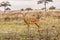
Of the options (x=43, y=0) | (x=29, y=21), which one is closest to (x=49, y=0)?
(x=43, y=0)

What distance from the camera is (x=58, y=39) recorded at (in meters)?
12.2

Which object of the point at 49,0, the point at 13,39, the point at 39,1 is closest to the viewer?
the point at 13,39

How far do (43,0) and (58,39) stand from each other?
45.1 metres

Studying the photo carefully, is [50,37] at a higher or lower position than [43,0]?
higher

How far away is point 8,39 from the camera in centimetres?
1227

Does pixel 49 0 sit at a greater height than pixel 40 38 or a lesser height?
lesser

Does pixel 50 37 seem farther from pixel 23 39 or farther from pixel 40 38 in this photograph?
pixel 23 39

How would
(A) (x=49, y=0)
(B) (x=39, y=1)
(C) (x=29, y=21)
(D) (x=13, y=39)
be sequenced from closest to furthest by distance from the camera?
1. (D) (x=13, y=39)
2. (C) (x=29, y=21)
3. (A) (x=49, y=0)
4. (B) (x=39, y=1)

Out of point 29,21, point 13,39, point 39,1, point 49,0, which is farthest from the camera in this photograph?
point 39,1

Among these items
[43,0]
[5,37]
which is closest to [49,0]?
[43,0]

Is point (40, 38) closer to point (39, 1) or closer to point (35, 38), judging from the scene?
point (35, 38)

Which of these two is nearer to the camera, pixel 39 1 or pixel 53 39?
pixel 53 39

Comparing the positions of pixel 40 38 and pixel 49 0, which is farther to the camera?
pixel 49 0

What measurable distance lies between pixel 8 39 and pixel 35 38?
1.35 m
